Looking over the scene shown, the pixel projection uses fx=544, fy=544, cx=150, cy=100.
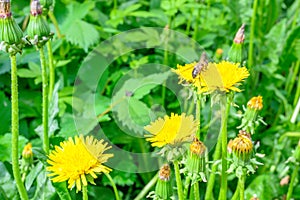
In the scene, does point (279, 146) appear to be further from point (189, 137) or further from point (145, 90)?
point (189, 137)

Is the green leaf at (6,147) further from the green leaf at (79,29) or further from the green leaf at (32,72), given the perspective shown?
the green leaf at (79,29)

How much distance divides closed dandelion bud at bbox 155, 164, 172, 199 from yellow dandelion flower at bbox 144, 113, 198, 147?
0.37ft

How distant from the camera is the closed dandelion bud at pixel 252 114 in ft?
4.55

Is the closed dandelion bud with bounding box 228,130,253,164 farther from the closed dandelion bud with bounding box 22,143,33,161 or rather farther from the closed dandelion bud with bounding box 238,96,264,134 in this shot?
the closed dandelion bud with bounding box 22,143,33,161

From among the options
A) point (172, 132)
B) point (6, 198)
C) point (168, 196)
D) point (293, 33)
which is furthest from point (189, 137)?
point (293, 33)

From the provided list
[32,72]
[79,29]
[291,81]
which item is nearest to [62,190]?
[32,72]

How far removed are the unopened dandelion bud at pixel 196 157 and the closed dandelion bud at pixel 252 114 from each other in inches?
9.2

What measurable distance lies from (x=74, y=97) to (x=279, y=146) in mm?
760

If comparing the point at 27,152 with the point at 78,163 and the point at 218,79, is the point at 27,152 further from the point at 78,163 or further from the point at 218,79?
the point at 218,79

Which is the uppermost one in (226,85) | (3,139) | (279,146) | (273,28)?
(273,28)

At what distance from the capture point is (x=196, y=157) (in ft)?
3.90

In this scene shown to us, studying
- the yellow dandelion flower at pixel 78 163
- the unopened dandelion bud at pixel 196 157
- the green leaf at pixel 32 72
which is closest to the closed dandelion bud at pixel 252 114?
the unopened dandelion bud at pixel 196 157

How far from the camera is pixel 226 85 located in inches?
46.5

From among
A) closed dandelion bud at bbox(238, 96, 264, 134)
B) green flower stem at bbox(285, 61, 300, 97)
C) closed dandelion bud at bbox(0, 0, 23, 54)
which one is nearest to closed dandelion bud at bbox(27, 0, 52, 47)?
closed dandelion bud at bbox(0, 0, 23, 54)
